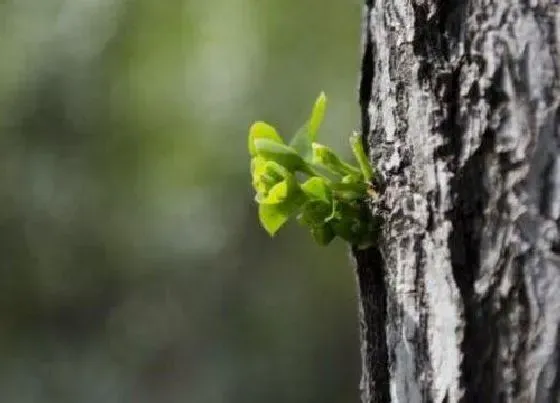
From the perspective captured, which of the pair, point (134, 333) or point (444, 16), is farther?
point (134, 333)

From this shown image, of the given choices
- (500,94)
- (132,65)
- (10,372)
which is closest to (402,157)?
(500,94)

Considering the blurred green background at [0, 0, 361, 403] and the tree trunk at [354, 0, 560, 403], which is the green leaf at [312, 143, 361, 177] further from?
the blurred green background at [0, 0, 361, 403]

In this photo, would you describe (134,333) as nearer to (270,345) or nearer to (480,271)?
(270,345)

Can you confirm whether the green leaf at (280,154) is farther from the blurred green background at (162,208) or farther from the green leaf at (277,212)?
the blurred green background at (162,208)

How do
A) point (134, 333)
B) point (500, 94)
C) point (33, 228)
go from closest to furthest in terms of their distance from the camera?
point (500, 94)
point (33, 228)
point (134, 333)

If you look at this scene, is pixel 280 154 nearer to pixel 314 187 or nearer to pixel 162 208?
pixel 314 187

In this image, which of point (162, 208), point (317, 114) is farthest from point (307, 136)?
point (162, 208)

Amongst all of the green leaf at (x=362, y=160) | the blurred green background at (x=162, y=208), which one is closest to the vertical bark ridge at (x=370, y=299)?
the green leaf at (x=362, y=160)
